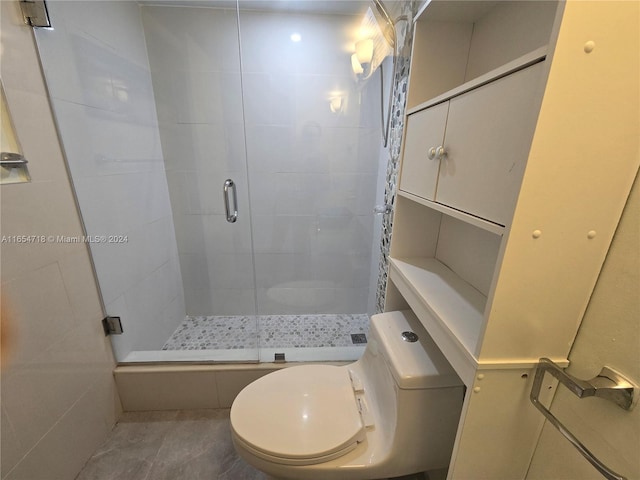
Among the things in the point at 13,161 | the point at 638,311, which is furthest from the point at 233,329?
the point at 638,311

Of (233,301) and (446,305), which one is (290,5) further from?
(233,301)

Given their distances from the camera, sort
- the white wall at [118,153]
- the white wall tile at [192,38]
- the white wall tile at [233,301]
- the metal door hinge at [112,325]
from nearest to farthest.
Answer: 1. the white wall at [118,153]
2. the metal door hinge at [112,325]
3. the white wall tile at [192,38]
4. the white wall tile at [233,301]

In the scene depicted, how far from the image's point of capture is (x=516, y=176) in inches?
18.5

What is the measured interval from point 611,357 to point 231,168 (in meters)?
1.98

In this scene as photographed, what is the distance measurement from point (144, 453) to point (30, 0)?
1940mm

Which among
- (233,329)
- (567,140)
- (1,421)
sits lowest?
(233,329)

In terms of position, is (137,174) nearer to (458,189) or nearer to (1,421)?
(1,421)

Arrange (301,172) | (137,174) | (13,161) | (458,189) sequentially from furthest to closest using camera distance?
(301,172)
(137,174)
(13,161)
(458,189)

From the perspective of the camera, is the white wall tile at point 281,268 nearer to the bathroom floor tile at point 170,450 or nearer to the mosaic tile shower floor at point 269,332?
the mosaic tile shower floor at point 269,332

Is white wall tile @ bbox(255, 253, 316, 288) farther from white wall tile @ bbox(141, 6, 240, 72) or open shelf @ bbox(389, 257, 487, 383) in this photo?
white wall tile @ bbox(141, 6, 240, 72)

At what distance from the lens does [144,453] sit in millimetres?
1283

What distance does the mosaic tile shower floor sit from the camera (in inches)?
71.5

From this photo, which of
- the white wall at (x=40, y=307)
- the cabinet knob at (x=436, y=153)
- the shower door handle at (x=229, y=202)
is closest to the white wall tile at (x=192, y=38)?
the shower door handle at (x=229, y=202)

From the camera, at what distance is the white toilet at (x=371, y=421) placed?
2.70ft
